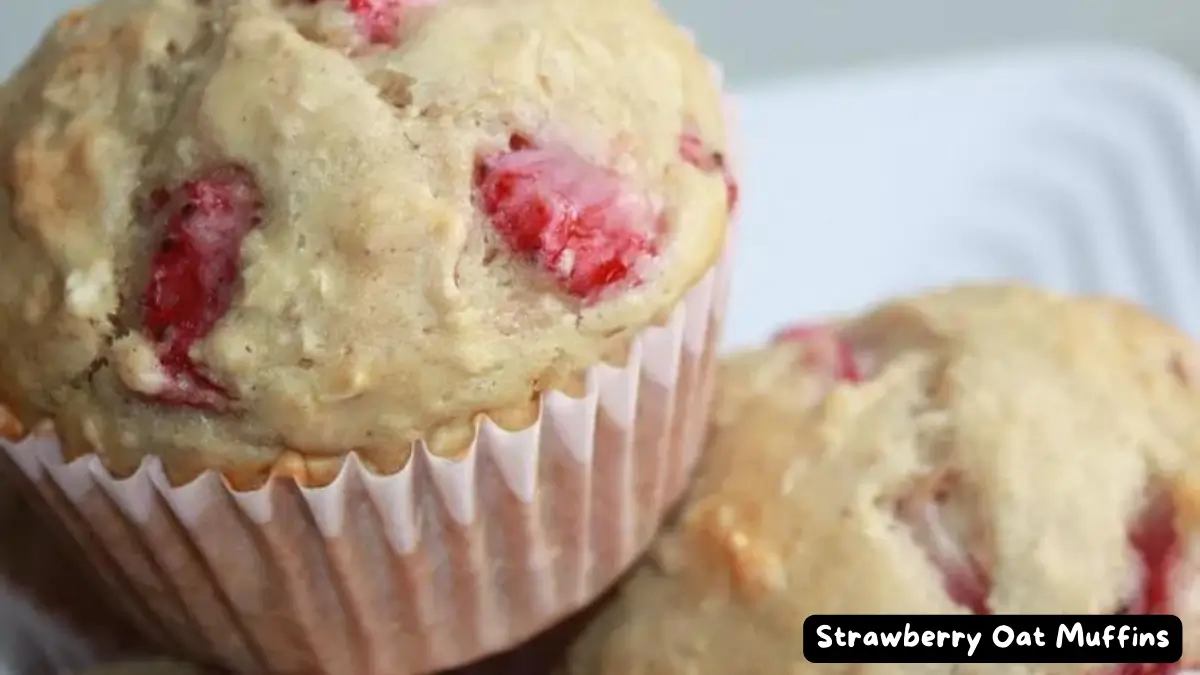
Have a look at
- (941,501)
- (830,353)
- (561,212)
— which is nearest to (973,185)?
(830,353)

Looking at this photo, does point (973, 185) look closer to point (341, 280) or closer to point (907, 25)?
point (907, 25)

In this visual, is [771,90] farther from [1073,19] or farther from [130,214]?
[130,214]

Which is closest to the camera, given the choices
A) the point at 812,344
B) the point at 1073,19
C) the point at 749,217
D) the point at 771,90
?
the point at 812,344

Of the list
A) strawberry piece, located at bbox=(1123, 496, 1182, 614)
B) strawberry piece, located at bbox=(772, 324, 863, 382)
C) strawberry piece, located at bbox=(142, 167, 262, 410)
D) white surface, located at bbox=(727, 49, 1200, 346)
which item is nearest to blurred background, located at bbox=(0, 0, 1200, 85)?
white surface, located at bbox=(727, 49, 1200, 346)

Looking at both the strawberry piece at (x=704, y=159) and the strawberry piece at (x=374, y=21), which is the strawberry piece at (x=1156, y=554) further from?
the strawberry piece at (x=374, y=21)

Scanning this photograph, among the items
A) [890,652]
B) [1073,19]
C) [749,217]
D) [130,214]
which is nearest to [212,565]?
[130,214]

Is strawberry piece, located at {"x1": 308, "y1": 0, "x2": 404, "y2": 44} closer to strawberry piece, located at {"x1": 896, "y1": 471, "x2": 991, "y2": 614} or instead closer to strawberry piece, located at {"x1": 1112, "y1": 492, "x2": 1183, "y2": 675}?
strawberry piece, located at {"x1": 896, "y1": 471, "x2": 991, "y2": 614}
